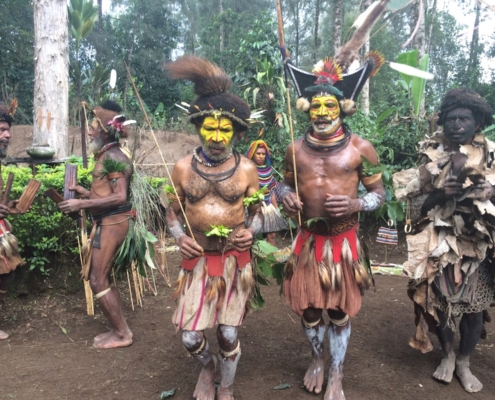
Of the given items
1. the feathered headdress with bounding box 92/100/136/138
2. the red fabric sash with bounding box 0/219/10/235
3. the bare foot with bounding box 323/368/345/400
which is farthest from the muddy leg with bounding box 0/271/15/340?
the bare foot with bounding box 323/368/345/400

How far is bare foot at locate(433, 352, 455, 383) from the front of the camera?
3.11 m

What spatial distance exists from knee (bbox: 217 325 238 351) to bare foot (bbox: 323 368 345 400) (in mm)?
750

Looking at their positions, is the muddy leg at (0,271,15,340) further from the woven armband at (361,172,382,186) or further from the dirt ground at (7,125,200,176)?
the dirt ground at (7,125,200,176)

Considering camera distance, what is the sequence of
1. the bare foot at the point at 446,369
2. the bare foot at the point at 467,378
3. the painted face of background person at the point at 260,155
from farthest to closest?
the painted face of background person at the point at 260,155 → the bare foot at the point at 446,369 → the bare foot at the point at 467,378

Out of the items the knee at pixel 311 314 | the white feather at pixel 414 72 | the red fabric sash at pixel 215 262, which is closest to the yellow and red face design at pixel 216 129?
the red fabric sash at pixel 215 262

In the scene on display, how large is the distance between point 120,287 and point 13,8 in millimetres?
14793

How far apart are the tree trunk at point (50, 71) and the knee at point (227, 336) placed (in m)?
4.26

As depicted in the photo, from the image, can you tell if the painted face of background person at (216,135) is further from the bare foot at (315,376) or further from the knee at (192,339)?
the bare foot at (315,376)

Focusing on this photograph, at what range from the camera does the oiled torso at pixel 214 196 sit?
8.91 ft

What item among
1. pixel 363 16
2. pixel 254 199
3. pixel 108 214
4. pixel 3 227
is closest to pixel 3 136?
pixel 3 227

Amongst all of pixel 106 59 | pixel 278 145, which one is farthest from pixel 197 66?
pixel 106 59

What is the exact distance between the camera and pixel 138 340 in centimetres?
387

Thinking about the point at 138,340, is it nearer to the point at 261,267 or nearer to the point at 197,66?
the point at 261,267

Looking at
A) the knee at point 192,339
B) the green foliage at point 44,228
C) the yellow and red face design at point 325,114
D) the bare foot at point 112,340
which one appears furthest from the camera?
the green foliage at point 44,228
